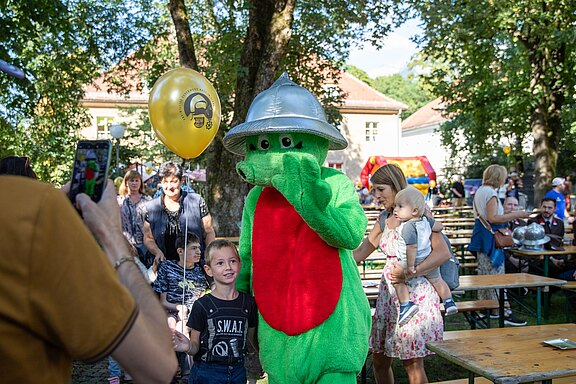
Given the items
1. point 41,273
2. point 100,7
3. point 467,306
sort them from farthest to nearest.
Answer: point 100,7, point 467,306, point 41,273

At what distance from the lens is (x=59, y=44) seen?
11.7 m

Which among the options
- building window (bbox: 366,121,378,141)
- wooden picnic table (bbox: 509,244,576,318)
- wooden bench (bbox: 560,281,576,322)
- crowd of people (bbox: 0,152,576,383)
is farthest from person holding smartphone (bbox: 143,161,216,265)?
building window (bbox: 366,121,378,141)

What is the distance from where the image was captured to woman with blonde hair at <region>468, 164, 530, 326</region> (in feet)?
21.8

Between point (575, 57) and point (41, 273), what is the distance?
52.3 ft

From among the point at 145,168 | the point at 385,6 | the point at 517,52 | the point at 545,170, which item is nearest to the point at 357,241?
the point at 385,6

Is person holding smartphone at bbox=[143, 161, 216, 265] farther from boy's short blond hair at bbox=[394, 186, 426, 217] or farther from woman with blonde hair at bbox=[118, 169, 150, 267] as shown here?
boy's short blond hair at bbox=[394, 186, 426, 217]

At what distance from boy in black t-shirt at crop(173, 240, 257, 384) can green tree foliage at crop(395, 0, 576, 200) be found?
9.25 m

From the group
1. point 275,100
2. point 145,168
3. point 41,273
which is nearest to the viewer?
point 41,273

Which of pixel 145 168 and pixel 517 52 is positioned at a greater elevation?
pixel 517 52

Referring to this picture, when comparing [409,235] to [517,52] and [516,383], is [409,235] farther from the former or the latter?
[517,52]

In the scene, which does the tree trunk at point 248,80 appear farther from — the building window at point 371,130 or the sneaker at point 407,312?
the building window at point 371,130

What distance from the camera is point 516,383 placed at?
9.20 feet

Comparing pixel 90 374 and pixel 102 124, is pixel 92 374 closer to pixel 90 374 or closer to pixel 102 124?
pixel 90 374

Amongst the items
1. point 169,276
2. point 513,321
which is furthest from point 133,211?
point 513,321
